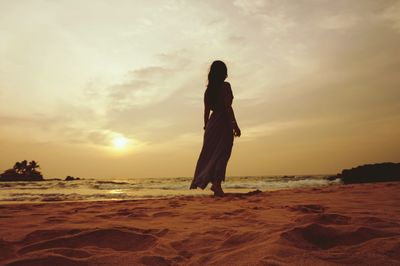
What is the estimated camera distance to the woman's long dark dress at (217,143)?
5793mm

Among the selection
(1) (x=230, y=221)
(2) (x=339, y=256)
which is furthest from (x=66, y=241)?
(2) (x=339, y=256)

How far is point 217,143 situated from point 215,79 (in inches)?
46.1

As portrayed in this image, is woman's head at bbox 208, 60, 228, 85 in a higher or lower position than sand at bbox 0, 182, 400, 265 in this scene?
higher

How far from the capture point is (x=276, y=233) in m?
2.00

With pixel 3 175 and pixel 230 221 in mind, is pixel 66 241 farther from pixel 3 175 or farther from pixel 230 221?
pixel 3 175

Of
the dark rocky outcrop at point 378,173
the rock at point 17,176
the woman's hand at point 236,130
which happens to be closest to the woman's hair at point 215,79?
the woman's hand at point 236,130

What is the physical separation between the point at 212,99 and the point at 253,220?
135 inches

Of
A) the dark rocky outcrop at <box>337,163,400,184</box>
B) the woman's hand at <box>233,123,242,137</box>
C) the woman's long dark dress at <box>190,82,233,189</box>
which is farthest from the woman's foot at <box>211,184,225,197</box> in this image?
the dark rocky outcrop at <box>337,163,400,184</box>

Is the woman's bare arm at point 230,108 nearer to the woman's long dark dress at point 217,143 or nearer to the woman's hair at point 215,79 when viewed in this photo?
the woman's long dark dress at point 217,143

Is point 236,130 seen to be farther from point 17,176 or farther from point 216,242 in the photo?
point 17,176

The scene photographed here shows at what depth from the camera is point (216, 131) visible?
601 centimetres

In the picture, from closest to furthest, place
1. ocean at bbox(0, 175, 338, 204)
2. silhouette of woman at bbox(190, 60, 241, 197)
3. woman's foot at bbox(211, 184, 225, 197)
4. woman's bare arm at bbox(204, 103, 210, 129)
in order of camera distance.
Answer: woman's foot at bbox(211, 184, 225, 197), silhouette of woman at bbox(190, 60, 241, 197), woman's bare arm at bbox(204, 103, 210, 129), ocean at bbox(0, 175, 338, 204)

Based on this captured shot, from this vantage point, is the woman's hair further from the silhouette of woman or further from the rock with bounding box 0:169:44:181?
the rock with bounding box 0:169:44:181

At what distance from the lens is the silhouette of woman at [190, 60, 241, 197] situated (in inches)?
228
